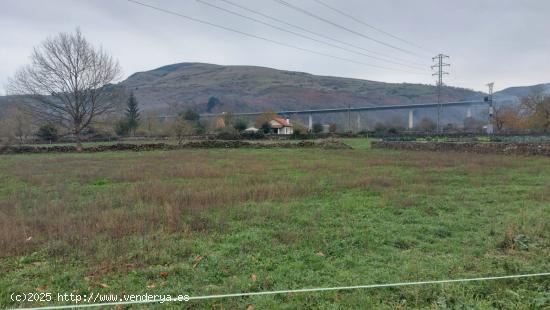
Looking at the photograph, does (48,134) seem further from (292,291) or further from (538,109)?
(538,109)

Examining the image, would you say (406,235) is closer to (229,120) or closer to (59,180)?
(59,180)

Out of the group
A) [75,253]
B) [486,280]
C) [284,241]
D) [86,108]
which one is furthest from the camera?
[86,108]

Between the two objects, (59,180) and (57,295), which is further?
(59,180)

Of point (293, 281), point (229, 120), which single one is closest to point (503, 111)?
point (229, 120)

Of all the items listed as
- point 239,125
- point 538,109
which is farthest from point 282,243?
A: point 239,125

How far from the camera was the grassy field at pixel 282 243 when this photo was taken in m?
4.32

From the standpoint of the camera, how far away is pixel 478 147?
90.9 feet

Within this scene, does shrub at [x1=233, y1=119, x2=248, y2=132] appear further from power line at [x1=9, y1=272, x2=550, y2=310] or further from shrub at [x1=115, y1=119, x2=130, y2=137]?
power line at [x1=9, y1=272, x2=550, y2=310]

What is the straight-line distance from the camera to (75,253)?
563cm

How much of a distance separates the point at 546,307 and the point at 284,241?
388 centimetres

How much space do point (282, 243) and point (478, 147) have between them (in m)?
27.5

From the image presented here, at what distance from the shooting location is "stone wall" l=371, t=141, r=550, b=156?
24297 millimetres

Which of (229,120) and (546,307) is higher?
(229,120)

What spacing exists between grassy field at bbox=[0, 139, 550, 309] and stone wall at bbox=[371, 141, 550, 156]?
1624 centimetres
